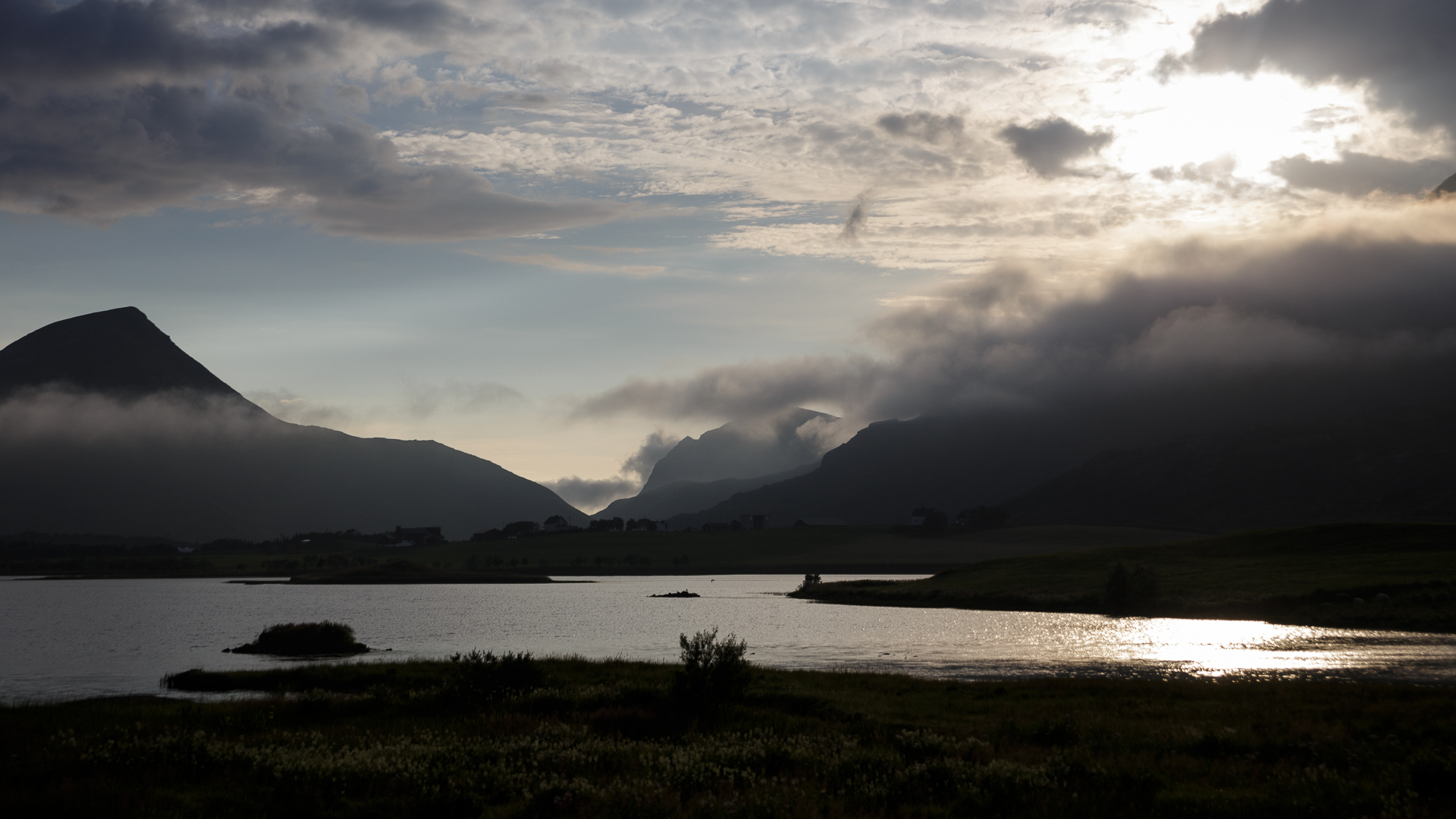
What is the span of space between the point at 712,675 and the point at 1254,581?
341 feet

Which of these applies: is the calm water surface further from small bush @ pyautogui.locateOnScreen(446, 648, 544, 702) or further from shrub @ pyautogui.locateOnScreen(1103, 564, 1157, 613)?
small bush @ pyautogui.locateOnScreen(446, 648, 544, 702)

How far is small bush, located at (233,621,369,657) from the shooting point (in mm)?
76938

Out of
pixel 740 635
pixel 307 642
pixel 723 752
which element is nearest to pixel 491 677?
pixel 723 752

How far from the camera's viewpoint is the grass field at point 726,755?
21.5 m

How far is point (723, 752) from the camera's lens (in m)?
26.9

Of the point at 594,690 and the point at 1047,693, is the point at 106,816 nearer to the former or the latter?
the point at 594,690

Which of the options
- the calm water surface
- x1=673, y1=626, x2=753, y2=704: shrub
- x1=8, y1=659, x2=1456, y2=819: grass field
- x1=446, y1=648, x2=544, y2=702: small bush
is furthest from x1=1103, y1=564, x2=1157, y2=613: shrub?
x1=446, y1=648, x2=544, y2=702: small bush

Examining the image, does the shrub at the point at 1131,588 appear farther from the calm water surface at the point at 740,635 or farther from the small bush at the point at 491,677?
the small bush at the point at 491,677

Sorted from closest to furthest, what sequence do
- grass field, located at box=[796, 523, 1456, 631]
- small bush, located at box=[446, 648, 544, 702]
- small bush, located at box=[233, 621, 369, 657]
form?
small bush, located at box=[446, 648, 544, 702] < small bush, located at box=[233, 621, 369, 657] < grass field, located at box=[796, 523, 1456, 631]

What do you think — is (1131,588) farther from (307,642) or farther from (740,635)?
(307,642)

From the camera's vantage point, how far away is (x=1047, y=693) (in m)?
45.7

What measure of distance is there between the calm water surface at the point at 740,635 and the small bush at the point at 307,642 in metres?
3.66

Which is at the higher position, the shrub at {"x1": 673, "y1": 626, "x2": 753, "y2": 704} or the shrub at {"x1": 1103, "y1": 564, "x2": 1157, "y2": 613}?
the shrub at {"x1": 673, "y1": 626, "x2": 753, "y2": 704}

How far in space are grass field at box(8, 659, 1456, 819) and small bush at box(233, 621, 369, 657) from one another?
36070 millimetres
